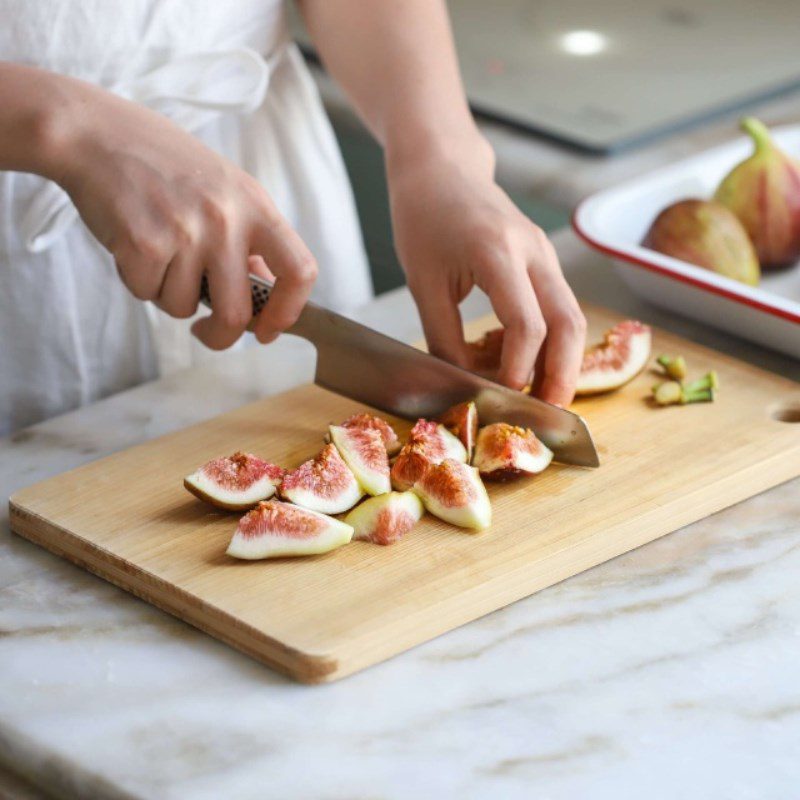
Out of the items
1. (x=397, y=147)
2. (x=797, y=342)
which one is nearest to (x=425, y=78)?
(x=397, y=147)

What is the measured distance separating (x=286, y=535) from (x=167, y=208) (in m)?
0.31

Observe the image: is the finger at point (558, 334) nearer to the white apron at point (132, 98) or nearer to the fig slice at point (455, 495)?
the fig slice at point (455, 495)

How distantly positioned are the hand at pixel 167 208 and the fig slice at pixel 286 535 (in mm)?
234

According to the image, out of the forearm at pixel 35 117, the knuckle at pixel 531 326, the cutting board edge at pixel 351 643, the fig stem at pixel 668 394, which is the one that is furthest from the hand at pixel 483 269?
the forearm at pixel 35 117

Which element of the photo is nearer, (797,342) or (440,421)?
(440,421)

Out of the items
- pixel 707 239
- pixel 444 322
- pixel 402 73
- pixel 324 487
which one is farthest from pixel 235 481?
pixel 707 239

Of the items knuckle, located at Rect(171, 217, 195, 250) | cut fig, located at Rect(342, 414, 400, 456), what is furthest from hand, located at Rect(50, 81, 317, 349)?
cut fig, located at Rect(342, 414, 400, 456)

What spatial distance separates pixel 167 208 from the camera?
1.24 m

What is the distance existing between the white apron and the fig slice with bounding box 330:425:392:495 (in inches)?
18.9

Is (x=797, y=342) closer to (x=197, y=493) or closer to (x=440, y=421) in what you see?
(x=440, y=421)

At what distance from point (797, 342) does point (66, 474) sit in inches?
30.8

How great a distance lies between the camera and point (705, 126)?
2203mm

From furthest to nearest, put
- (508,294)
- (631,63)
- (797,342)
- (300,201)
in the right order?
(631,63), (300,201), (797,342), (508,294)

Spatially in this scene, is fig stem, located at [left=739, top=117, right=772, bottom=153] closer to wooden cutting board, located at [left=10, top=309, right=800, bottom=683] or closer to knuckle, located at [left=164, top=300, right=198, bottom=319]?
wooden cutting board, located at [left=10, top=309, right=800, bottom=683]
